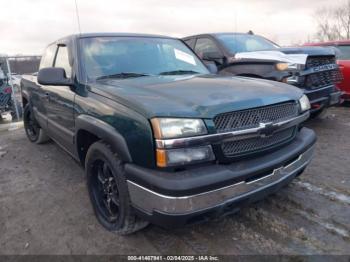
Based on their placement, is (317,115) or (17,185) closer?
(17,185)

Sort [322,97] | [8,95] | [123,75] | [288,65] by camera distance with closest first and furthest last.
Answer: [123,75] → [288,65] → [322,97] → [8,95]

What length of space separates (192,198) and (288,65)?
11.7 ft

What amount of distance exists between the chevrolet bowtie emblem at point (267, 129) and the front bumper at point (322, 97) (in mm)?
2760

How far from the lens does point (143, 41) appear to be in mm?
3553

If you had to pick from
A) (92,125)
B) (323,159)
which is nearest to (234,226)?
(92,125)

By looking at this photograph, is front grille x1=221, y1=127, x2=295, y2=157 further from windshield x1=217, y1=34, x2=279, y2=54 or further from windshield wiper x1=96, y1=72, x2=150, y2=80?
windshield x1=217, y1=34, x2=279, y2=54

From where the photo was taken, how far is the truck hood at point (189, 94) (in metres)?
2.11

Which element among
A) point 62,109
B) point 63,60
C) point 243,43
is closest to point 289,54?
point 243,43

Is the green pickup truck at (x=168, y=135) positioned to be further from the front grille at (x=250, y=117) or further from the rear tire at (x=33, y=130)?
the rear tire at (x=33, y=130)

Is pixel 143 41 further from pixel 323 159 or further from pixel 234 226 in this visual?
pixel 323 159

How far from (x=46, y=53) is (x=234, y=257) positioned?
3.97m

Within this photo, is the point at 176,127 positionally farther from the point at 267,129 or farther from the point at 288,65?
the point at 288,65

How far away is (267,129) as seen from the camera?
91.3 inches

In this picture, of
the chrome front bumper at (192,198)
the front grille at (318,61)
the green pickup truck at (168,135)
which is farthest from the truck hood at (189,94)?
the front grille at (318,61)
